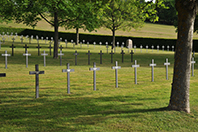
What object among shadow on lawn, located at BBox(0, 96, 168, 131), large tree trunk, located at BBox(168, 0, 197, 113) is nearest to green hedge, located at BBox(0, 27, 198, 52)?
shadow on lawn, located at BBox(0, 96, 168, 131)

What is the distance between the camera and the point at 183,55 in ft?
28.5

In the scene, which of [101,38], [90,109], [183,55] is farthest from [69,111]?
[101,38]

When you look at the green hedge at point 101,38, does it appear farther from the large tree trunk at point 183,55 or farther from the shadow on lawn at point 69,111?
the large tree trunk at point 183,55

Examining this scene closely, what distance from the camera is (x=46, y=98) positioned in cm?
1036

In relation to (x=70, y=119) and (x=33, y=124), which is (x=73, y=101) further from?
(x=33, y=124)

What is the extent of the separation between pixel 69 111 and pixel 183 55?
13.3 feet

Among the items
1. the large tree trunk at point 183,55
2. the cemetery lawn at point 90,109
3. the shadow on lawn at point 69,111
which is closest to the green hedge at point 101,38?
the cemetery lawn at point 90,109

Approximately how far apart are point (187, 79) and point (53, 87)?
6290 mm

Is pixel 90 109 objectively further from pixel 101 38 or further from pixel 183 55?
pixel 101 38

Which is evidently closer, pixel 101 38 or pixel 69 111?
pixel 69 111

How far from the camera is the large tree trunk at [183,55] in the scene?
850cm

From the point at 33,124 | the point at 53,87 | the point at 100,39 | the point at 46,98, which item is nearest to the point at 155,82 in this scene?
the point at 53,87

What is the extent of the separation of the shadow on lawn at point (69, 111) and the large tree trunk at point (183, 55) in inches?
25.1

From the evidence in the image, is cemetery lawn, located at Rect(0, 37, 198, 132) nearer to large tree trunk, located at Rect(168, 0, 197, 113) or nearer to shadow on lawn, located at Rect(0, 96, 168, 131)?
shadow on lawn, located at Rect(0, 96, 168, 131)
